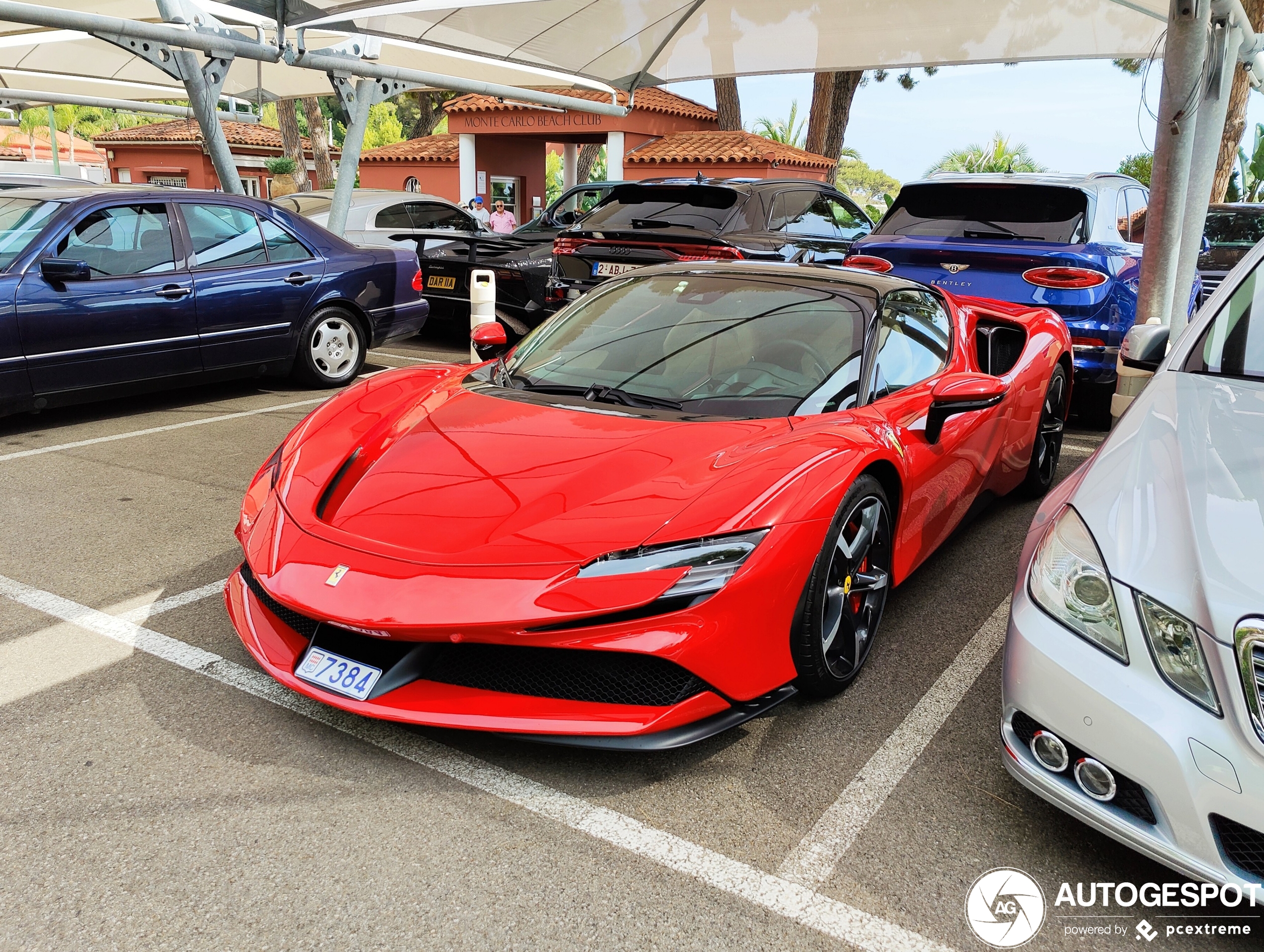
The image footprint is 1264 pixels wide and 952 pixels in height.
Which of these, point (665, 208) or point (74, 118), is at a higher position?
point (74, 118)

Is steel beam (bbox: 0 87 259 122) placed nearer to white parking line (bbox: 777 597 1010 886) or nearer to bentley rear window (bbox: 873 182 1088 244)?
bentley rear window (bbox: 873 182 1088 244)

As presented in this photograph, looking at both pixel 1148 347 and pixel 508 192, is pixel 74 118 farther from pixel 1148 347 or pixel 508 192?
pixel 1148 347

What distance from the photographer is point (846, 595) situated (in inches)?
115

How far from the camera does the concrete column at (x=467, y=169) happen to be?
Result: 78.4ft

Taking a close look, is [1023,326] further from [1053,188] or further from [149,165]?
[149,165]

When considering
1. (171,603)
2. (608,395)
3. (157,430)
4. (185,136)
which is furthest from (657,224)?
(185,136)

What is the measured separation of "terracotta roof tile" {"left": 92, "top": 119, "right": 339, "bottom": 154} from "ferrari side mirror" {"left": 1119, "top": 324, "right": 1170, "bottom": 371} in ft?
102

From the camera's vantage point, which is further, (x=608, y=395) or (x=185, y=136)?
(x=185, y=136)

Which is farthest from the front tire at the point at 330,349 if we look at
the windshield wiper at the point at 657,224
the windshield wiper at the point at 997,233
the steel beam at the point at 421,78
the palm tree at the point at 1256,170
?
the palm tree at the point at 1256,170

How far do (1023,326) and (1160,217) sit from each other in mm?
2793

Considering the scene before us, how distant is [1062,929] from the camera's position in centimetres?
209

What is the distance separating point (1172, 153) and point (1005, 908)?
6.43m

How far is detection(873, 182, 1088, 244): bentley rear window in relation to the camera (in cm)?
648

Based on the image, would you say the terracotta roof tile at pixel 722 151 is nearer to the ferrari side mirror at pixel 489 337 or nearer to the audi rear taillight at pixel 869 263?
the audi rear taillight at pixel 869 263
